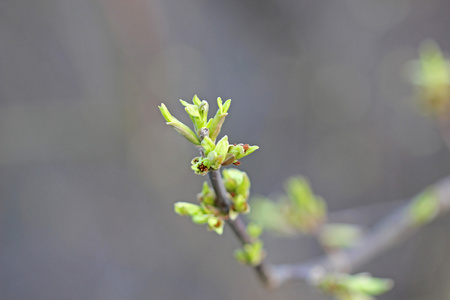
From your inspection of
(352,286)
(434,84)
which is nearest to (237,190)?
(352,286)

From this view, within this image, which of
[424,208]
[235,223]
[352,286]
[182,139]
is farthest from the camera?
[182,139]

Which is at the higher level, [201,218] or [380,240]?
[380,240]

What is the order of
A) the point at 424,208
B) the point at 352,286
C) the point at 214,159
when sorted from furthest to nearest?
1. the point at 424,208
2. the point at 352,286
3. the point at 214,159

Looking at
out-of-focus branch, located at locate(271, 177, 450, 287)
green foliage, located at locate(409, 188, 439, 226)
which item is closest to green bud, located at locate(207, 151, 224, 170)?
out-of-focus branch, located at locate(271, 177, 450, 287)

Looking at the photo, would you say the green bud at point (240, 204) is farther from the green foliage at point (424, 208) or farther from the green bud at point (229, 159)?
the green foliage at point (424, 208)

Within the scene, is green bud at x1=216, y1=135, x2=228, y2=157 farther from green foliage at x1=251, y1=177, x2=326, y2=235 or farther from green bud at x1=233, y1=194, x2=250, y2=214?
green foliage at x1=251, y1=177, x2=326, y2=235

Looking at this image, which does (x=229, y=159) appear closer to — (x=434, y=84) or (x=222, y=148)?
(x=222, y=148)

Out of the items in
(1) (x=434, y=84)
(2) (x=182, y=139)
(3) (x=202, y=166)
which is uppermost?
(2) (x=182, y=139)

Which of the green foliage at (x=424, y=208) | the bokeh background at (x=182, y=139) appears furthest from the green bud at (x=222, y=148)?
the bokeh background at (x=182, y=139)
